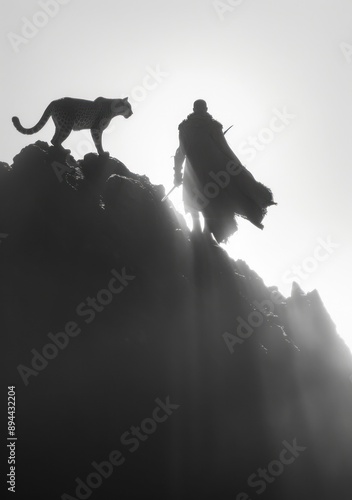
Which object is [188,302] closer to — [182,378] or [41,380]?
[182,378]

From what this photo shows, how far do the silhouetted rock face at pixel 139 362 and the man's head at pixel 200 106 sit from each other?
2.74 m

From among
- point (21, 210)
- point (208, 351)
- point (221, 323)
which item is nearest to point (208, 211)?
point (221, 323)

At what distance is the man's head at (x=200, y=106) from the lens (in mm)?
15615

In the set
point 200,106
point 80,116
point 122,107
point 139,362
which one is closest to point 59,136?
point 80,116

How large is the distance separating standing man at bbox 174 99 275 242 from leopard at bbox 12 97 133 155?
2173mm

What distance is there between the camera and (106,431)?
31.8 ft

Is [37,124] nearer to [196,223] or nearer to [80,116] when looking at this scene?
[80,116]

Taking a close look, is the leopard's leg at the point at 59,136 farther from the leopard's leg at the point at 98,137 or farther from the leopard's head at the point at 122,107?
the leopard's head at the point at 122,107

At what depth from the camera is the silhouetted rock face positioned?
31.4ft

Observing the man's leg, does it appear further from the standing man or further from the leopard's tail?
the leopard's tail

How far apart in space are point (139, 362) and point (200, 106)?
8324mm

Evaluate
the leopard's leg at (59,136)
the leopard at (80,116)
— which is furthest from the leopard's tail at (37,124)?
the leopard's leg at (59,136)

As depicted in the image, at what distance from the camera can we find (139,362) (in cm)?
1061

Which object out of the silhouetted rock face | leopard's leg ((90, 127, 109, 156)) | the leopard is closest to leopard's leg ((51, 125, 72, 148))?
the leopard
